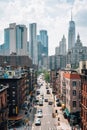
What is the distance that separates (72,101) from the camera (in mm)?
94562

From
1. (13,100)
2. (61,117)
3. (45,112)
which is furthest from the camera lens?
(45,112)

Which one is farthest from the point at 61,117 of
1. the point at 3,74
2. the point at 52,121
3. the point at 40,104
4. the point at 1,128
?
the point at 1,128

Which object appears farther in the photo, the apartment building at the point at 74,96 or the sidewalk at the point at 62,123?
the apartment building at the point at 74,96

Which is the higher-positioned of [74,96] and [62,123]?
[74,96]

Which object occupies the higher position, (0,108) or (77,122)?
(0,108)

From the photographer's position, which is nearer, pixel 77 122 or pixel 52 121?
pixel 77 122

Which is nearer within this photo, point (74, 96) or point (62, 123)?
point (74, 96)

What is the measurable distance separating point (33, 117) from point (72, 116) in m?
17.6

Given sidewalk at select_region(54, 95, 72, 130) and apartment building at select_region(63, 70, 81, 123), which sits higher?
apartment building at select_region(63, 70, 81, 123)

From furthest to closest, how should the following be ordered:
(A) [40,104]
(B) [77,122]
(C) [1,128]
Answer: (A) [40,104] → (B) [77,122] → (C) [1,128]

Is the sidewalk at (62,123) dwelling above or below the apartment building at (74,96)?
below

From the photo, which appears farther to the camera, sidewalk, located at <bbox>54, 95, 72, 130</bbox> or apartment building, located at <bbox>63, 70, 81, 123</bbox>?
apartment building, located at <bbox>63, 70, 81, 123</bbox>

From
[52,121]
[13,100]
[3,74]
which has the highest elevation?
[3,74]

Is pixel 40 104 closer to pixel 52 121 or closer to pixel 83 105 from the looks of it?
pixel 52 121
